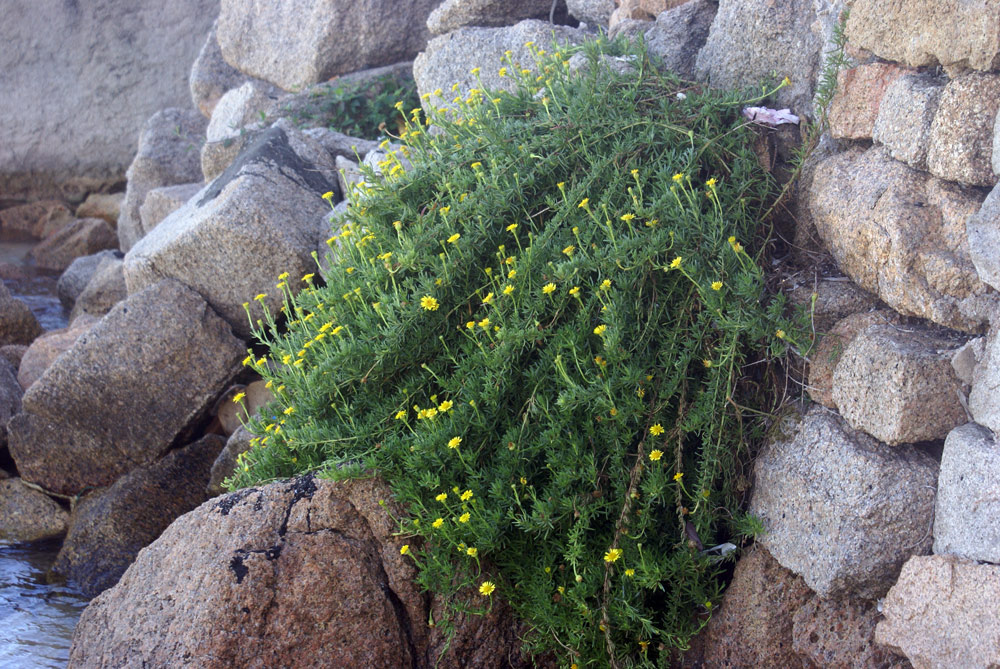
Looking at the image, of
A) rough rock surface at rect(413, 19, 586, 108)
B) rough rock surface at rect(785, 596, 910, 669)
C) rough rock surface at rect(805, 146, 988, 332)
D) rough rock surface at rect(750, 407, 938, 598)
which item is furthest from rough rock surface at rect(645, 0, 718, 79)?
rough rock surface at rect(785, 596, 910, 669)

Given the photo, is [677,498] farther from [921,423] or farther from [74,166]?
[74,166]

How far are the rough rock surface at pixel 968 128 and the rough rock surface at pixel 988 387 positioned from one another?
504 mm

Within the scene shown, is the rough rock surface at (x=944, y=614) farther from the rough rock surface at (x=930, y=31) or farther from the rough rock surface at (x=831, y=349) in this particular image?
the rough rock surface at (x=930, y=31)

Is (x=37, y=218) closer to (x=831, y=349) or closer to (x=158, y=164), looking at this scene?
(x=158, y=164)

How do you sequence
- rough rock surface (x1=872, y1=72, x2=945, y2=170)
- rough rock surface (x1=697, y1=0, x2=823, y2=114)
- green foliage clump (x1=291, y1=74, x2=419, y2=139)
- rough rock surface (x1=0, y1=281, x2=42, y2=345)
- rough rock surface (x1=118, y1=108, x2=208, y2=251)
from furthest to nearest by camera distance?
rough rock surface (x1=118, y1=108, x2=208, y2=251) → rough rock surface (x1=0, y1=281, x2=42, y2=345) → green foliage clump (x1=291, y1=74, x2=419, y2=139) → rough rock surface (x1=697, y1=0, x2=823, y2=114) → rough rock surface (x1=872, y1=72, x2=945, y2=170)

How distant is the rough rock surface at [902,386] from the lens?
2.64m

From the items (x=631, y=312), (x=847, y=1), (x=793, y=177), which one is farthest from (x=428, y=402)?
(x=847, y=1)

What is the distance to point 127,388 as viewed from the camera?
17.0 feet

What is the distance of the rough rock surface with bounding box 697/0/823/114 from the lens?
146 inches

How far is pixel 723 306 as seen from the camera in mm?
3039

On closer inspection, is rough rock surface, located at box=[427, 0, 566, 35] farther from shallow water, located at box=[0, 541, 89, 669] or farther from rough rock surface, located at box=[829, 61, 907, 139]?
shallow water, located at box=[0, 541, 89, 669]

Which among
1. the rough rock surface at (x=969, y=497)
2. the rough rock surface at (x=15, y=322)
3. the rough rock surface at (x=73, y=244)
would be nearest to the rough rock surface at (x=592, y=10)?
the rough rock surface at (x=969, y=497)

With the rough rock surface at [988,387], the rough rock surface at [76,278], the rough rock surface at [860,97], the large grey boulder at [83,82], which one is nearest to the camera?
the rough rock surface at [988,387]

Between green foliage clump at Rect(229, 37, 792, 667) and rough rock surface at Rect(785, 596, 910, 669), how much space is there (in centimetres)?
31
